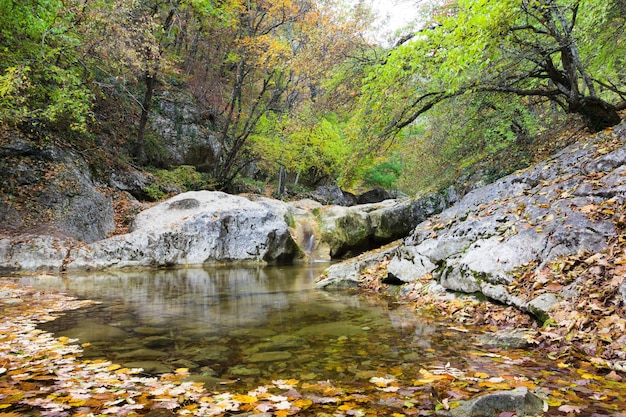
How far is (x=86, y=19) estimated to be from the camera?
32.9 feet

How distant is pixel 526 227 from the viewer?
5027mm

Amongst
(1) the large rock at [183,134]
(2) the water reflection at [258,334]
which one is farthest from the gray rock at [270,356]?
(1) the large rock at [183,134]

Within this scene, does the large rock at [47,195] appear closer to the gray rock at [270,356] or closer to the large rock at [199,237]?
the large rock at [199,237]

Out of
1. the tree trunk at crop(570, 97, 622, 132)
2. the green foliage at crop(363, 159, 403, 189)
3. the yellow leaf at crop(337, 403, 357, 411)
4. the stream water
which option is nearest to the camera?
the yellow leaf at crop(337, 403, 357, 411)

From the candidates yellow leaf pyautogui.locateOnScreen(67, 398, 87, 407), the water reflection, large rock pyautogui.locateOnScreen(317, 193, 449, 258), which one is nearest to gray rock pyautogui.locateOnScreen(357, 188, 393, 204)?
large rock pyautogui.locateOnScreen(317, 193, 449, 258)

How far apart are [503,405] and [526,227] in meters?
3.61

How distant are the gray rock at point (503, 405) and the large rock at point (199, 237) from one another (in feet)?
35.3

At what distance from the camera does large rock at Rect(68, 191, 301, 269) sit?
A: 11.2 m


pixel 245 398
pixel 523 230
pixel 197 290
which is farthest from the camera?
pixel 197 290

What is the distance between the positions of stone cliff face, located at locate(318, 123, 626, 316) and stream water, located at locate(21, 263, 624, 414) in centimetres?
93

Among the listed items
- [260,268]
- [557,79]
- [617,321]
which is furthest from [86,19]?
[617,321]

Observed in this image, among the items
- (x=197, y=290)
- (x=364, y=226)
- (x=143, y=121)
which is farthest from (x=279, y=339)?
(x=143, y=121)

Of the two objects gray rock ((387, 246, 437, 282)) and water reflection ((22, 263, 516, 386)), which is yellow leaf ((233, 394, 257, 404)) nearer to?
water reflection ((22, 263, 516, 386))

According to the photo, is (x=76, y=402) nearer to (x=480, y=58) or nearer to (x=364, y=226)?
(x=480, y=58)
